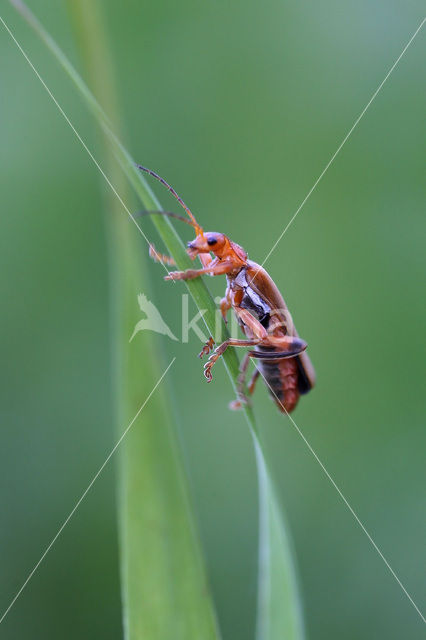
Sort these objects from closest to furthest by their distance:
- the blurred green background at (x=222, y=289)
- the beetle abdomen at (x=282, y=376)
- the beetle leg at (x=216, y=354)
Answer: the beetle leg at (x=216, y=354), the beetle abdomen at (x=282, y=376), the blurred green background at (x=222, y=289)

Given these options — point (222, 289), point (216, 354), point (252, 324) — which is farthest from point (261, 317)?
point (222, 289)

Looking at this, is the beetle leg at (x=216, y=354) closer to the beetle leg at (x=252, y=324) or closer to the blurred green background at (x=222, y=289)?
the beetle leg at (x=252, y=324)

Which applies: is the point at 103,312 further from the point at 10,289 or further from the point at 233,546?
the point at 233,546

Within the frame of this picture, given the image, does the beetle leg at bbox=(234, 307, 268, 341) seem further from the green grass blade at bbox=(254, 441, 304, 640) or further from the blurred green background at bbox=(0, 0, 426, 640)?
the green grass blade at bbox=(254, 441, 304, 640)

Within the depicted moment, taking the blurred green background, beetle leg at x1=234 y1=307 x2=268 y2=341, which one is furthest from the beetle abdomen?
the blurred green background

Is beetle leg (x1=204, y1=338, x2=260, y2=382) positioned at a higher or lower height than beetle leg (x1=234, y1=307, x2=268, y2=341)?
lower

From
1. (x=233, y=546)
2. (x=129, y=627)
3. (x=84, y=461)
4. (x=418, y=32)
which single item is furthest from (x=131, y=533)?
A: (x=418, y=32)

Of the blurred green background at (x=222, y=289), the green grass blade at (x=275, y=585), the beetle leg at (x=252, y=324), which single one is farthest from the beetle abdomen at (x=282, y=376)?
the green grass blade at (x=275, y=585)
